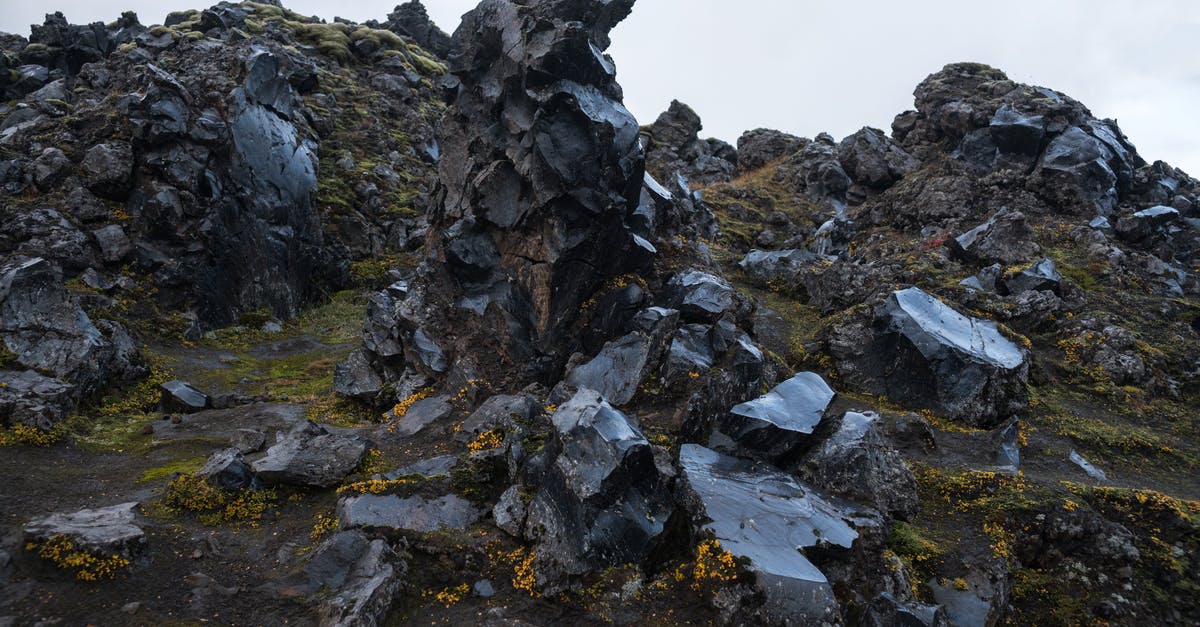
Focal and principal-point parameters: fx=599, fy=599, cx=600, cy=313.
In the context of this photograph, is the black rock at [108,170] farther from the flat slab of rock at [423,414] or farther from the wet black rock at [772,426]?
the wet black rock at [772,426]

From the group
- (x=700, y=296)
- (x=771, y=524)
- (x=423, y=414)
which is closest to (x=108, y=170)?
(x=423, y=414)

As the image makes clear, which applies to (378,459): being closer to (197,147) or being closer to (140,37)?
(197,147)

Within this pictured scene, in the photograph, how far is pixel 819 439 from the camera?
15250 millimetres

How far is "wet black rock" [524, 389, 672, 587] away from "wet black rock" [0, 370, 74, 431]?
48.5 feet

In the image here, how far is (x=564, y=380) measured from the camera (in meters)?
18.6

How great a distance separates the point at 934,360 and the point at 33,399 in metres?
28.4

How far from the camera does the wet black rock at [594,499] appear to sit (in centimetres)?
1206

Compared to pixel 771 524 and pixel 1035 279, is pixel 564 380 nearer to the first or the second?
pixel 771 524

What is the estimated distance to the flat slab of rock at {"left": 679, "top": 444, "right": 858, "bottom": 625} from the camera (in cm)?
1067

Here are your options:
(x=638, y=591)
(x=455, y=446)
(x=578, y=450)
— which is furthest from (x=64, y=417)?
(x=638, y=591)

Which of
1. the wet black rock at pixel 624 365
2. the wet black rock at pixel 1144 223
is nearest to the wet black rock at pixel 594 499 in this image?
the wet black rock at pixel 624 365

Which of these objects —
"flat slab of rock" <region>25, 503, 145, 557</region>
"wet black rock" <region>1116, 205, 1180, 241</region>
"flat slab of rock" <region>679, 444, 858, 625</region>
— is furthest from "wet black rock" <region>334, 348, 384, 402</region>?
"wet black rock" <region>1116, 205, 1180, 241</region>

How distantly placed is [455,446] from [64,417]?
12.0 m

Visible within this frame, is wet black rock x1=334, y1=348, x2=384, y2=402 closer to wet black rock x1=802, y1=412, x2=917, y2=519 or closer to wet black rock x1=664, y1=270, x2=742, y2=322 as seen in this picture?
wet black rock x1=664, y1=270, x2=742, y2=322
